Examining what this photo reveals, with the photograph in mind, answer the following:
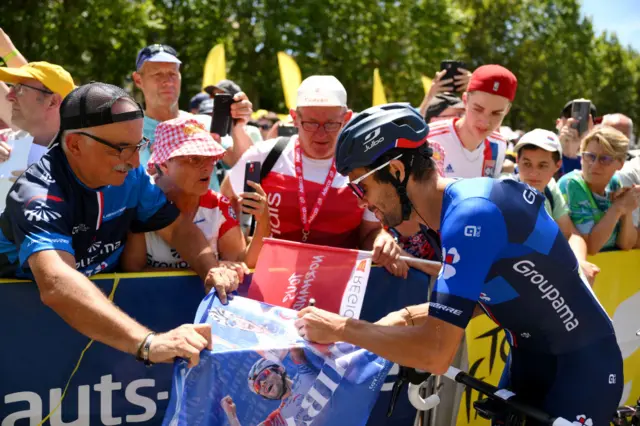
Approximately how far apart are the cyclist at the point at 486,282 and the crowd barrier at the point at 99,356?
94 centimetres

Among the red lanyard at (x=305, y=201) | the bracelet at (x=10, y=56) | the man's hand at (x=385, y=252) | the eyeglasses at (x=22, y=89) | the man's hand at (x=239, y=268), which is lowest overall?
the man's hand at (x=239, y=268)

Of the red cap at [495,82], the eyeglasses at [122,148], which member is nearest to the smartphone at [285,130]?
the red cap at [495,82]

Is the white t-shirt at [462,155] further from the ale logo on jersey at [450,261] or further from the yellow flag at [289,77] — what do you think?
the yellow flag at [289,77]

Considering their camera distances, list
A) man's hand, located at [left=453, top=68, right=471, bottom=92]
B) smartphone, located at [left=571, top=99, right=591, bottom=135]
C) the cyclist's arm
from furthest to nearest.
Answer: smartphone, located at [left=571, top=99, right=591, bottom=135], man's hand, located at [left=453, top=68, right=471, bottom=92], the cyclist's arm

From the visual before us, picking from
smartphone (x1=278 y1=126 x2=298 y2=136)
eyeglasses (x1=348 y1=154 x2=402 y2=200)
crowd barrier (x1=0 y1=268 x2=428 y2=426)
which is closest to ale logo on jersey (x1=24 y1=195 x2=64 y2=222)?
crowd barrier (x1=0 y1=268 x2=428 y2=426)

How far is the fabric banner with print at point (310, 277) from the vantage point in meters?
3.27

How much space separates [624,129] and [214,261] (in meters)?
5.75

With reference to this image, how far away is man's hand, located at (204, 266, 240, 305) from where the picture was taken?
3.02 metres

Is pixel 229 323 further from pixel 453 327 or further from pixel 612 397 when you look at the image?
pixel 612 397

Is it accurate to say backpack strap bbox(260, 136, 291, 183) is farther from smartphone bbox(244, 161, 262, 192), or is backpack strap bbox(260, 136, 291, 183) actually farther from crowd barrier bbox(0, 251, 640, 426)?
crowd barrier bbox(0, 251, 640, 426)

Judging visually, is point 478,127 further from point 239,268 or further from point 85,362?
point 85,362

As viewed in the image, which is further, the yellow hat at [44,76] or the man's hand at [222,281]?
the yellow hat at [44,76]

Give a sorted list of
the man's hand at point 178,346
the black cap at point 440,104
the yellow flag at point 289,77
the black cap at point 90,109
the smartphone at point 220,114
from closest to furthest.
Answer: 1. the man's hand at point 178,346
2. the black cap at point 90,109
3. the smartphone at point 220,114
4. the black cap at point 440,104
5. the yellow flag at point 289,77

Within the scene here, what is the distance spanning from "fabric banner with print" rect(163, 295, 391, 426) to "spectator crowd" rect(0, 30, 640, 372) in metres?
0.17
